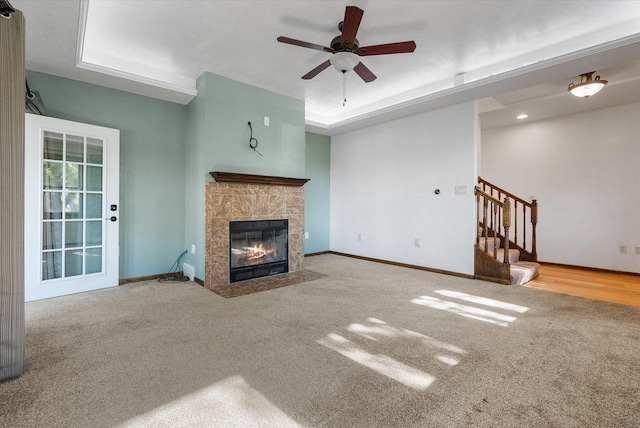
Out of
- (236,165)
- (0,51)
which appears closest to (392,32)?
(236,165)

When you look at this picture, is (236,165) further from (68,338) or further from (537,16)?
(537,16)

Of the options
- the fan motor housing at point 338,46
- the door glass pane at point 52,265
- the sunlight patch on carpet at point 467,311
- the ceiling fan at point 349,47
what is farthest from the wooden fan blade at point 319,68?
the door glass pane at point 52,265

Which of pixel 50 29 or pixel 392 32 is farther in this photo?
pixel 392 32

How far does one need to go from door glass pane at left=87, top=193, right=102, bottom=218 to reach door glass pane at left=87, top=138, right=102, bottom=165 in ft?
1.34

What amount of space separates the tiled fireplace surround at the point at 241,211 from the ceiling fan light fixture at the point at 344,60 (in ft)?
6.22

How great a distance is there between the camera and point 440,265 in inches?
185

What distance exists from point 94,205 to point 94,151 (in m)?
0.66

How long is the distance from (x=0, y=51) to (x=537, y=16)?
13.6 ft

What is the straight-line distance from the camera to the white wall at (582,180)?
4672 mm

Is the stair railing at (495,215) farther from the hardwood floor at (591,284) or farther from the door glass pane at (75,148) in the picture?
the door glass pane at (75,148)

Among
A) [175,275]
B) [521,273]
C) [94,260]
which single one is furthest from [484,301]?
[94,260]

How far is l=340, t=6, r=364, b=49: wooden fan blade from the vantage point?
2.22 m

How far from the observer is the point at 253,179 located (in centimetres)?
413

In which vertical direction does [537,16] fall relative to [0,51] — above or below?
above
